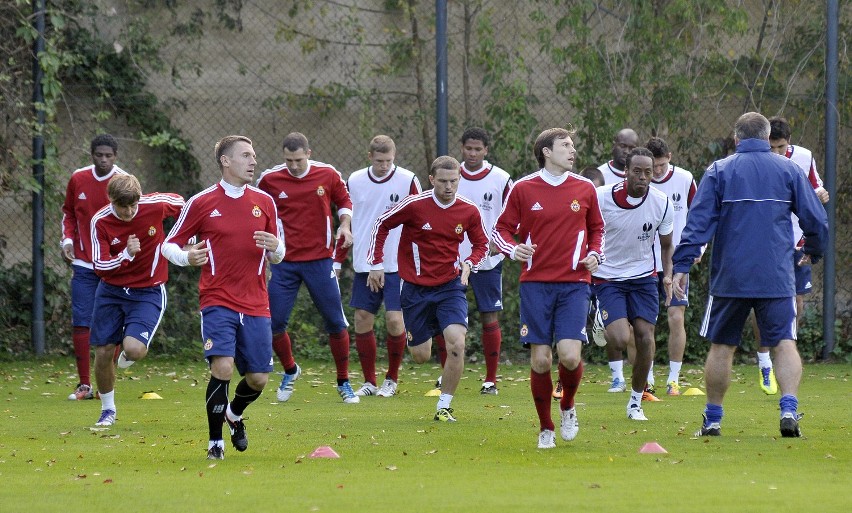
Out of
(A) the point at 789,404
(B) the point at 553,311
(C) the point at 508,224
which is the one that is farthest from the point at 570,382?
(A) the point at 789,404

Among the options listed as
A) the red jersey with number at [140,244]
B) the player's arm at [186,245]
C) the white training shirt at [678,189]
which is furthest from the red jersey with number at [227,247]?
the white training shirt at [678,189]

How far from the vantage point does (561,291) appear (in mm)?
7668

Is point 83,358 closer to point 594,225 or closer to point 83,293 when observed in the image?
point 83,293

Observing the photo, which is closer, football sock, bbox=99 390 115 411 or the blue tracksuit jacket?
the blue tracksuit jacket

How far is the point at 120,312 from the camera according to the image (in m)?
9.29

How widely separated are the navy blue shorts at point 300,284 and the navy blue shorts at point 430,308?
957 millimetres

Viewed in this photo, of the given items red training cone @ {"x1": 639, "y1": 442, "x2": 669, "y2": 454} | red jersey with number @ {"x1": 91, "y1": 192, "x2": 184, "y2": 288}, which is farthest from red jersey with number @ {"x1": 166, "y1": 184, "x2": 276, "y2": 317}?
red training cone @ {"x1": 639, "y1": 442, "x2": 669, "y2": 454}

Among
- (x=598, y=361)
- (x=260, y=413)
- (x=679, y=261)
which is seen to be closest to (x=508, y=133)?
(x=598, y=361)

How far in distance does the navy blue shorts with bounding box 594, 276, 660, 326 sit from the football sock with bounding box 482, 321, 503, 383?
1644mm

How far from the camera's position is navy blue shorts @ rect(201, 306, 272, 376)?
23.5 ft

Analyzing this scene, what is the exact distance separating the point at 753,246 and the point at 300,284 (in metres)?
4.08

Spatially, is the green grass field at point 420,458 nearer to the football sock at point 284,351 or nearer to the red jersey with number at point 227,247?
the football sock at point 284,351

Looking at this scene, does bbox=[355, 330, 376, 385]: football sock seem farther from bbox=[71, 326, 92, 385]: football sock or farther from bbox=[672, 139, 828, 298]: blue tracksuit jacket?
bbox=[672, 139, 828, 298]: blue tracksuit jacket

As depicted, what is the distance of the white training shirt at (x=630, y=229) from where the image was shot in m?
9.52
